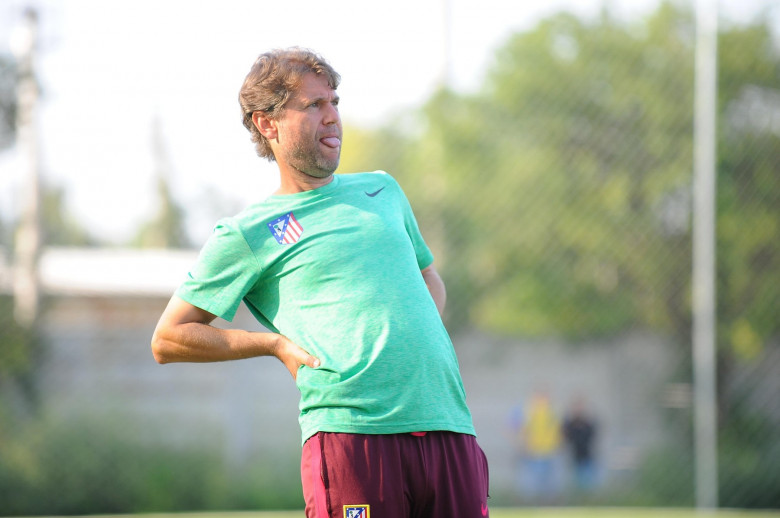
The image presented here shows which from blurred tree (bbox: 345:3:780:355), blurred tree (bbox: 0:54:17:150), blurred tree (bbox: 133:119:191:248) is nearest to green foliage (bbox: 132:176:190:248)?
blurred tree (bbox: 133:119:191:248)

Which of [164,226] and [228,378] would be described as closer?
[164,226]

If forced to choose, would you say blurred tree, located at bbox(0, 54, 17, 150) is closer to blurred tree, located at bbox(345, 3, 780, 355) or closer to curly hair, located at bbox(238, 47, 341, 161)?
blurred tree, located at bbox(345, 3, 780, 355)

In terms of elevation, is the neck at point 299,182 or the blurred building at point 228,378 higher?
the neck at point 299,182

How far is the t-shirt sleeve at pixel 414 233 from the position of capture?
2.85m

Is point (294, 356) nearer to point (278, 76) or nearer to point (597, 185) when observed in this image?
point (278, 76)

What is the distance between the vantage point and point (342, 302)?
2.45 meters

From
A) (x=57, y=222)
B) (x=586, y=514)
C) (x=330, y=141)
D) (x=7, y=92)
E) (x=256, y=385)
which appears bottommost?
(x=586, y=514)

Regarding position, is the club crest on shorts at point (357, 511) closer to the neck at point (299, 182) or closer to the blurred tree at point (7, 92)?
the neck at point (299, 182)

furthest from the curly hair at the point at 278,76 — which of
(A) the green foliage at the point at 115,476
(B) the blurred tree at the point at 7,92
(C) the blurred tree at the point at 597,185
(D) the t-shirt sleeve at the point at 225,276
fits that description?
(C) the blurred tree at the point at 597,185

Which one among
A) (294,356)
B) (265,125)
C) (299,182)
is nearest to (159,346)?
(294,356)

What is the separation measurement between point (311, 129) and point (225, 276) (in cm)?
47

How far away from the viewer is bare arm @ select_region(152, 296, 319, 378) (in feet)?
8.17

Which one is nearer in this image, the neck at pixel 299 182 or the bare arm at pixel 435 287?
the neck at pixel 299 182

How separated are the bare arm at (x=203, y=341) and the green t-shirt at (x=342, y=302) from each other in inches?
1.5
